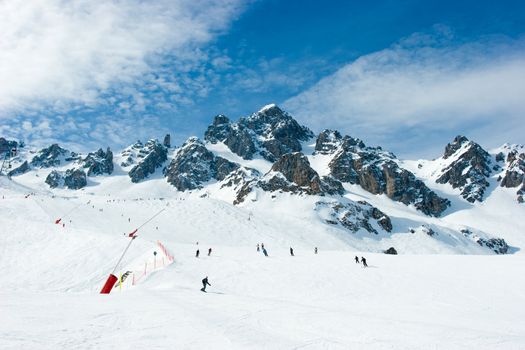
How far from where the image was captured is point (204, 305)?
57.2ft

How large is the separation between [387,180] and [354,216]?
7573 cm

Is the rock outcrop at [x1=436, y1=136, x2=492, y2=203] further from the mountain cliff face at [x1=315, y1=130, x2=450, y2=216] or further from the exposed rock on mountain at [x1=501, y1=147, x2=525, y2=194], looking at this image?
the mountain cliff face at [x1=315, y1=130, x2=450, y2=216]

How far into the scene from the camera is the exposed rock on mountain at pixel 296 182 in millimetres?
118669

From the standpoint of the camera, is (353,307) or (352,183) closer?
(353,307)

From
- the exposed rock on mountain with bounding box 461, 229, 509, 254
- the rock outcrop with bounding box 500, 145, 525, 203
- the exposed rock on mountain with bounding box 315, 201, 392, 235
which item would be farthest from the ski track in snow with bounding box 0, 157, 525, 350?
the rock outcrop with bounding box 500, 145, 525, 203

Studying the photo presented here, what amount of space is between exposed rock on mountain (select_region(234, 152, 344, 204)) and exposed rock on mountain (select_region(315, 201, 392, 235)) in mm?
9136

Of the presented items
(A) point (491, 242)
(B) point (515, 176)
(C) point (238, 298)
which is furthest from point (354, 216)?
(B) point (515, 176)

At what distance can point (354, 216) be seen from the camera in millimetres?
105062

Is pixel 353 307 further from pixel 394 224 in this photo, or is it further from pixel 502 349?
pixel 394 224

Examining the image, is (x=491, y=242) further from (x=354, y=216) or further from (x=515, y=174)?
(x=515, y=174)

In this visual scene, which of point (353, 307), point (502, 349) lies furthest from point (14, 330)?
point (353, 307)

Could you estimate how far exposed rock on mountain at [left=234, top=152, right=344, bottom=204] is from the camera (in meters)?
Answer: 119

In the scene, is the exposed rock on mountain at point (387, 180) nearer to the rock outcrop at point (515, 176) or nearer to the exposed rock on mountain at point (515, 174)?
the rock outcrop at point (515, 176)

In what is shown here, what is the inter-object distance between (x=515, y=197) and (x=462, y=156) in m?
32.8
